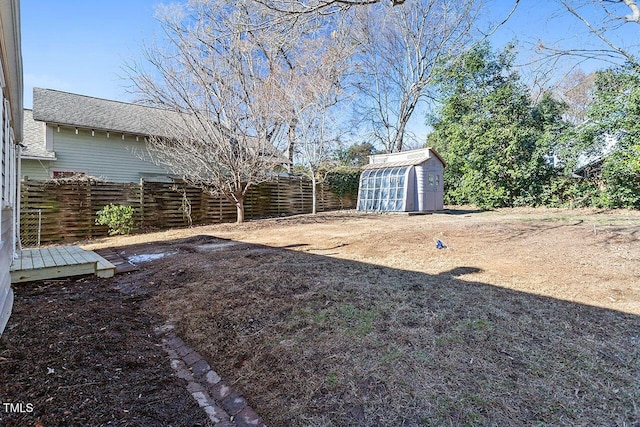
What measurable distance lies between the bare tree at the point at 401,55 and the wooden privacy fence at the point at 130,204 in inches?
349

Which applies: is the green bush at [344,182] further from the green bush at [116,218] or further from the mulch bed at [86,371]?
the mulch bed at [86,371]

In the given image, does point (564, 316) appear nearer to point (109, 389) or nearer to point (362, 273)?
point (362, 273)

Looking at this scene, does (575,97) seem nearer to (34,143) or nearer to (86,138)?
(86,138)

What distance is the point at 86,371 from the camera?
205 cm

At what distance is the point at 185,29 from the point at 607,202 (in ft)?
49.2

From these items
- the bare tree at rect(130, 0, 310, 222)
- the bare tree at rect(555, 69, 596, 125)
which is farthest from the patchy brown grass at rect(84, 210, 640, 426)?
the bare tree at rect(555, 69, 596, 125)

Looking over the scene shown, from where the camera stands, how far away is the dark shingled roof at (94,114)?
11320 millimetres

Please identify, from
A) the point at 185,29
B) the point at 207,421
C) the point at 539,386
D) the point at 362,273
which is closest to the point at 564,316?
the point at 539,386

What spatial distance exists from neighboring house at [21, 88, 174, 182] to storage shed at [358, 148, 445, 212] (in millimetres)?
8567

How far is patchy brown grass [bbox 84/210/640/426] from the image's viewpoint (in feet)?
5.90

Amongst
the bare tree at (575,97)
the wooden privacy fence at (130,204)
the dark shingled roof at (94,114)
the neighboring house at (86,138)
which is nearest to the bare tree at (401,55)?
the bare tree at (575,97)

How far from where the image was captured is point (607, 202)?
37.0 feet

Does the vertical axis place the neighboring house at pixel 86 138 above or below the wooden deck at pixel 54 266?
above

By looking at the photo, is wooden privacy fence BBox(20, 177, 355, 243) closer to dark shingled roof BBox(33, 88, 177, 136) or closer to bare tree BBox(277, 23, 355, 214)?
bare tree BBox(277, 23, 355, 214)
